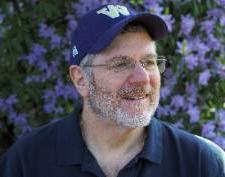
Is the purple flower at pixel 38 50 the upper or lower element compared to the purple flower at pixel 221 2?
lower

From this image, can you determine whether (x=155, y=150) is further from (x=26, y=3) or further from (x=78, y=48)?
(x=26, y=3)

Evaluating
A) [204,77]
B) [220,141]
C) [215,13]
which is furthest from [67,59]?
A: [220,141]

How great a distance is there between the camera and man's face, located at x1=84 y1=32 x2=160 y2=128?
2.52m

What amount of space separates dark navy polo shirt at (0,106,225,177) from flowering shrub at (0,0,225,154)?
1.19 metres

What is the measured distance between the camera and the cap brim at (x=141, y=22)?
250cm

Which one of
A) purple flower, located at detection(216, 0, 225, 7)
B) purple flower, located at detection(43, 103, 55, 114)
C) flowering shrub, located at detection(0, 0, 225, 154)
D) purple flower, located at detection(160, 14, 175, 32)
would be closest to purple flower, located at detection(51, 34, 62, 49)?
flowering shrub, located at detection(0, 0, 225, 154)

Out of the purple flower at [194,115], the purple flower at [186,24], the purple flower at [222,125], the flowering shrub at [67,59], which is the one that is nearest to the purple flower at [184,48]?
the flowering shrub at [67,59]

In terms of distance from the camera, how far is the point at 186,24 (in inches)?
154

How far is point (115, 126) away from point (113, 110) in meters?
0.09

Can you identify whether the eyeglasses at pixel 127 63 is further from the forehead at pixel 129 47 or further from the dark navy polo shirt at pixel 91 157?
the dark navy polo shirt at pixel 91 157

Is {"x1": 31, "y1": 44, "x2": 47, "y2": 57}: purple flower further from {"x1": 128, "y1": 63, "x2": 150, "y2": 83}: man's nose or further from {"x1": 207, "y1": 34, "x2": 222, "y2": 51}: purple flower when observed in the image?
{"x1": 128, "y1": 63, "x2": 150, "y2": 83}: man's nose

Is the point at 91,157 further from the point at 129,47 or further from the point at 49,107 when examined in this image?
the point at 49,107

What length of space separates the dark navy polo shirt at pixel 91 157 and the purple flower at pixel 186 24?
126 cm

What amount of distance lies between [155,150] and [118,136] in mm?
159
